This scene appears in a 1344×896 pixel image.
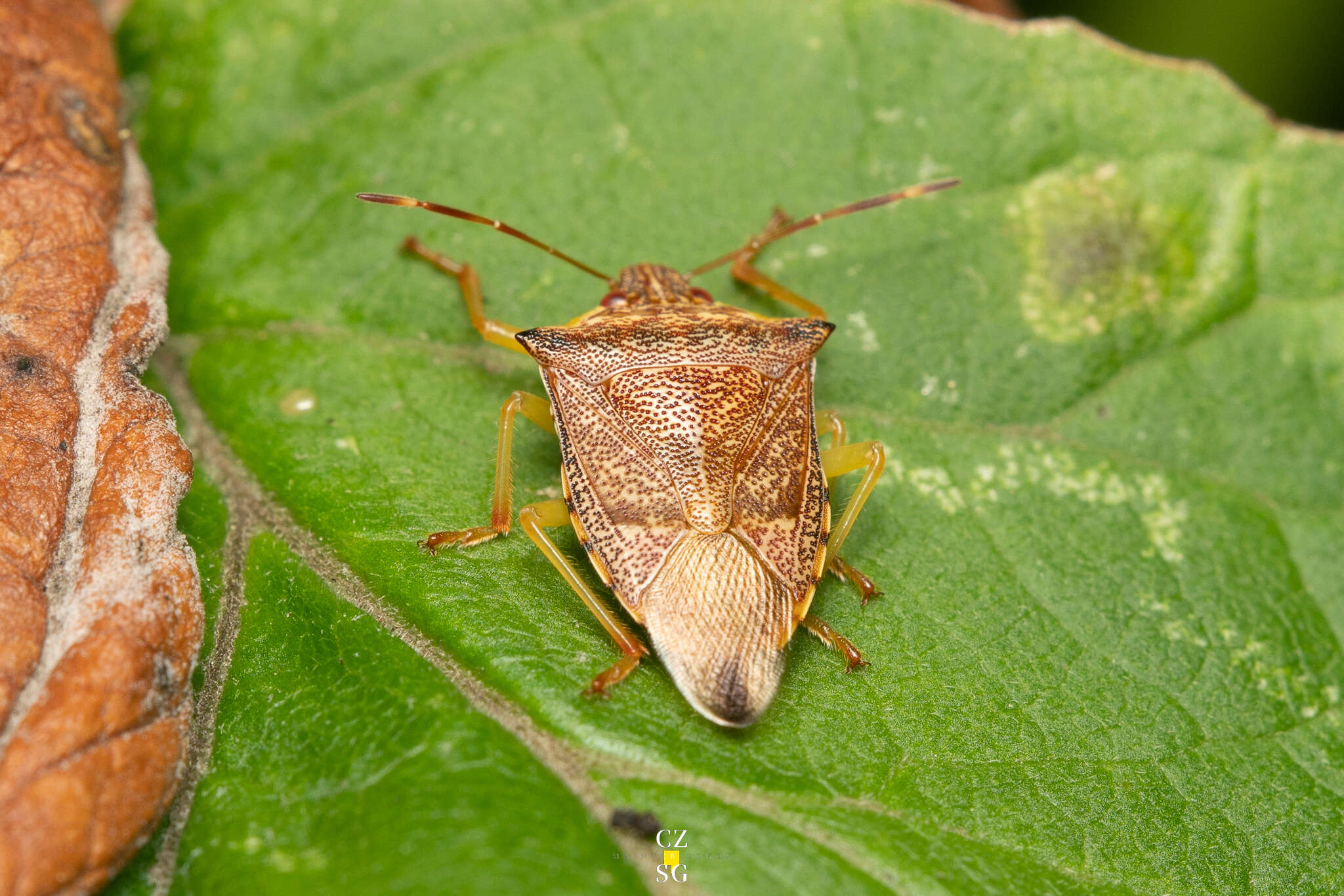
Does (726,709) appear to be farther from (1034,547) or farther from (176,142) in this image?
(176,142)

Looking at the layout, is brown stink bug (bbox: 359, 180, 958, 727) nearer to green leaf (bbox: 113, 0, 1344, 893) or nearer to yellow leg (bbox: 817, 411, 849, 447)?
yellow leg (bbox: 817, 411, 849, 447)

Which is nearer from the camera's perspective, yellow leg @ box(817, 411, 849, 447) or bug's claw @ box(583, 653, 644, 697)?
bug's claw @ box(583, 653, 644, 697)

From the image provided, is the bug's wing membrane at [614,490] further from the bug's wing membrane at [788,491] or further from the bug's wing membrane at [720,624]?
the bug's wing membrane at [788,491]

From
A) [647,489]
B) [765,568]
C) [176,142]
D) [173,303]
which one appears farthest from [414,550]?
[176,142]

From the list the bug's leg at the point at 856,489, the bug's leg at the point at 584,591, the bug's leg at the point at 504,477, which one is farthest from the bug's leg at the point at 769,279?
the bug's leg at the point at 584,591

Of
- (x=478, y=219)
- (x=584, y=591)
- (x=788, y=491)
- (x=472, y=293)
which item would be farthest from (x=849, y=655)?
(x=478, y=219)

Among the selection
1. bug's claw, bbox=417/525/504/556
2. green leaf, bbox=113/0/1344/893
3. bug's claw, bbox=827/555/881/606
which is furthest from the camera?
bug's claw, bbox=827/555/881/606

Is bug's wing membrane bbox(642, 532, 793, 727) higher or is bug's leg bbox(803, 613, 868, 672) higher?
bug's wing membrane bbox(642, 532, 793, 727)

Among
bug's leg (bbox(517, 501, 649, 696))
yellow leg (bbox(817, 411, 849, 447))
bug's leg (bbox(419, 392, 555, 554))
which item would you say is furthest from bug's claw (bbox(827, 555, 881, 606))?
bug's leg (bbox(419, 392, 555, 554))
